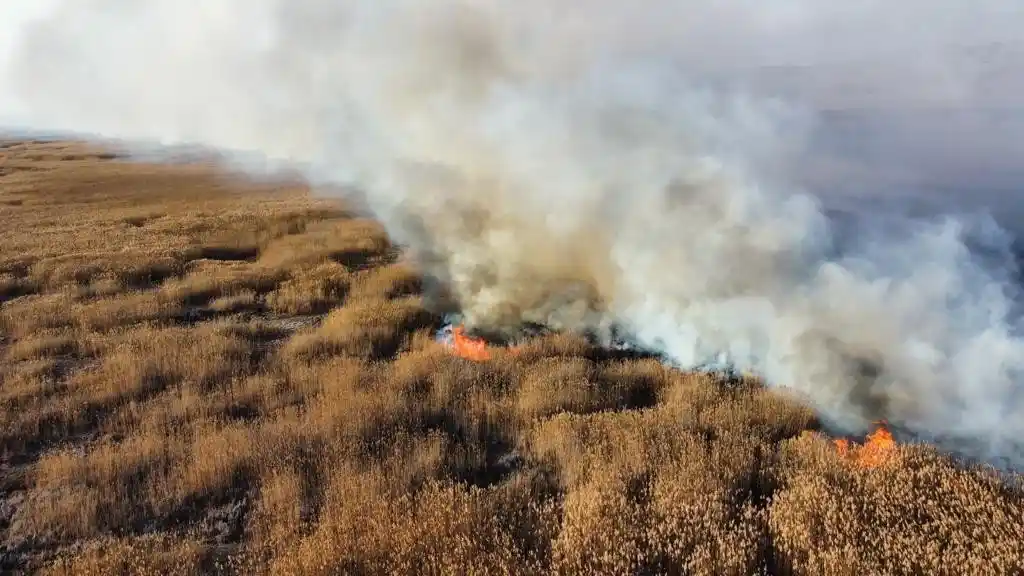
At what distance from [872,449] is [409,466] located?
491 centimetres

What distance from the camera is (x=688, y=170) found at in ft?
37.4

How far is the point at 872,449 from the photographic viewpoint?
23.9ft

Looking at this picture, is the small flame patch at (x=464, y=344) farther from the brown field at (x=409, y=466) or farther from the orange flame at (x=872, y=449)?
the orange flame at (x=872, y=449)

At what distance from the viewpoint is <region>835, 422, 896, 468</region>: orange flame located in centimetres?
699

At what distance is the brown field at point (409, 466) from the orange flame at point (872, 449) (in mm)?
170

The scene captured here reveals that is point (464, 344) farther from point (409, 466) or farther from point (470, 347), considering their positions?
point (409, 466)

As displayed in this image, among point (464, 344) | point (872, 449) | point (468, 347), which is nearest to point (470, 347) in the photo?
point (468, 347)

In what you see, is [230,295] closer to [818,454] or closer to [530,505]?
[530,505]

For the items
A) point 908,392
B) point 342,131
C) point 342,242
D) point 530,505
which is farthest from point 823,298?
point 342,242

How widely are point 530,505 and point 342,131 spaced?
14698 millimetres

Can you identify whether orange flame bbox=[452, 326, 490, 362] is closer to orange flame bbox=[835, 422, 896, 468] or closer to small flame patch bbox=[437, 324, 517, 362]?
small flame patch bbox=[437, 324, 517, 362]

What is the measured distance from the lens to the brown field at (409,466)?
18.9 feet

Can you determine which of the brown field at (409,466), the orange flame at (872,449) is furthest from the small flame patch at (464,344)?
the orange flame at (872,449)

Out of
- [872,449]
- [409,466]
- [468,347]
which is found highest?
[872,449]
